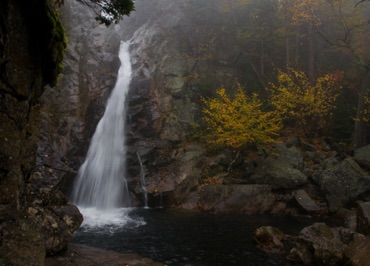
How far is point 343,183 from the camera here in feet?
55.5

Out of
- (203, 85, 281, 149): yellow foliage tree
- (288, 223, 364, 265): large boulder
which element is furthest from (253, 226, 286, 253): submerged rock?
(203, 85, 281, 149): yellow foliage tree

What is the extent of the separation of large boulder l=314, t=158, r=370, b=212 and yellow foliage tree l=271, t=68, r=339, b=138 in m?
4.65

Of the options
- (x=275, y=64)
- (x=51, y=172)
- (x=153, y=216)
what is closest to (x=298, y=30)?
(x=275, y=64)

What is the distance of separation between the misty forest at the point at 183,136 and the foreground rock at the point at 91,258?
2.5 inches

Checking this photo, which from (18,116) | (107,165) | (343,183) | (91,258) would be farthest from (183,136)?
(18,116)

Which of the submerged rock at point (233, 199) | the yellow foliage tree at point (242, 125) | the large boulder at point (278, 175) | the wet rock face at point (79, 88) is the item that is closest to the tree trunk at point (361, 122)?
the large boulder at point (278, 175)

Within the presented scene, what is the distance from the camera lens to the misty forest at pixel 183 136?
5.57 m

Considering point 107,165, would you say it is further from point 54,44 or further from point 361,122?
point 361,122

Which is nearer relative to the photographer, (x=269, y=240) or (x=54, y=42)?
(x=54, y=42)

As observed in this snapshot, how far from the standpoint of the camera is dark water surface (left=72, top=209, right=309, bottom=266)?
418 inches

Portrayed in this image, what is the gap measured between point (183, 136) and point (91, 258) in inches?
563

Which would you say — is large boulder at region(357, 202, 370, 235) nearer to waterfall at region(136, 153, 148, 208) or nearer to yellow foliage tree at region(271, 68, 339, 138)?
yellow foliage tree at region(271, 68, 339, 138)

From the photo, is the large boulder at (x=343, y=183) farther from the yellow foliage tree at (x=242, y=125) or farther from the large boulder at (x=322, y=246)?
the large boulder at (x=322, y=246)

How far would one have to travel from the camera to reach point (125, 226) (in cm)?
1399
